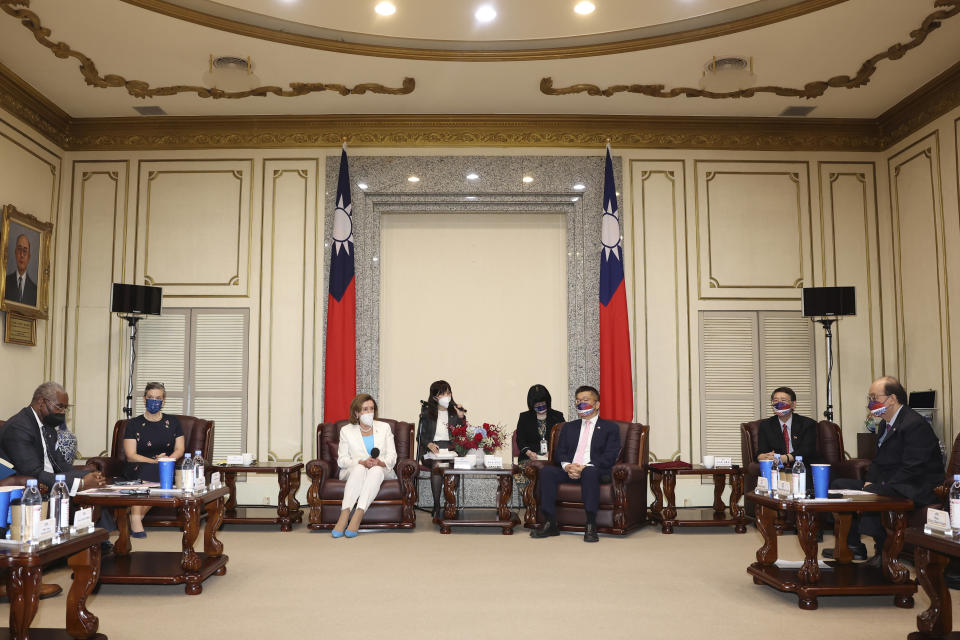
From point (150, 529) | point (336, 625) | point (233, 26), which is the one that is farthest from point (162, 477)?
point (233, 26)

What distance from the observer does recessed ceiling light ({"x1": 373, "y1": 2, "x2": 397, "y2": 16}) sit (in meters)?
6.54

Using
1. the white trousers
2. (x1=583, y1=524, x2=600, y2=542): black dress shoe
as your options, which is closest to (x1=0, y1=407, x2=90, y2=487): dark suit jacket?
the white trousers

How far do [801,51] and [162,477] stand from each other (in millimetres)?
6285

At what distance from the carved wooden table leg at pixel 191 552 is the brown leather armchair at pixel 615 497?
2981 mm

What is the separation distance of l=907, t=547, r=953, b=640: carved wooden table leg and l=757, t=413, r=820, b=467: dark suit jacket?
329 cm

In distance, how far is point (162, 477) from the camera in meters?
5.14

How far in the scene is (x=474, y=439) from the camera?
7113 millimetres

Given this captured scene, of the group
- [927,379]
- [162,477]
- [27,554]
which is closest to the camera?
[27,554]

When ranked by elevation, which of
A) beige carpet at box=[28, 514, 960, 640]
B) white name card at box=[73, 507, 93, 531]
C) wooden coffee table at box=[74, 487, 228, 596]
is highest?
white name card at box=[73, 507, 93, 531]

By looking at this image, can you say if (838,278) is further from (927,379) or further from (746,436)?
(746,436)

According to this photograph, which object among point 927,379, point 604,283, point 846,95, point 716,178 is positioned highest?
point 846,95

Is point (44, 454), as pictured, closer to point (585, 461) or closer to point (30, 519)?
point (30, 519)

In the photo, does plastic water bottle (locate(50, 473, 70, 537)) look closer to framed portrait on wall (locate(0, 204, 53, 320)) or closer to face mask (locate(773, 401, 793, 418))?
framed portrait on wall (locate(0, 204, 53, 320))

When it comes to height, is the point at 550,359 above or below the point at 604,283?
below
